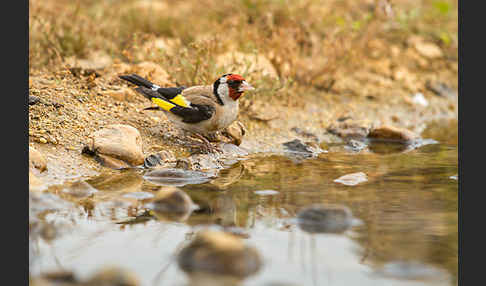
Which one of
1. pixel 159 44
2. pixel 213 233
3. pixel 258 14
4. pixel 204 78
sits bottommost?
pixel 213 233

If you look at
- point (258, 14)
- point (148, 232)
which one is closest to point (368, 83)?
point (258, 14)

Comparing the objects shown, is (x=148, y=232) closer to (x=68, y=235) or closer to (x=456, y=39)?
(x=68, y=235)

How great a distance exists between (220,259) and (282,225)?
0.99 m

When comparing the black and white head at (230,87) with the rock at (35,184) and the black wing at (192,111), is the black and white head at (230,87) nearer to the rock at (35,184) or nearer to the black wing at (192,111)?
the black wing at (192,111)

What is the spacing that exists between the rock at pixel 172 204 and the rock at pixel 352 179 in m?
1.51

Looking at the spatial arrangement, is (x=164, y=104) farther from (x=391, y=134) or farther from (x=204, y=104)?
(x=391, y=134)

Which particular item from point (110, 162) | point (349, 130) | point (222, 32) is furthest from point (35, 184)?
point (222, 32)

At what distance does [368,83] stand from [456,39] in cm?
232

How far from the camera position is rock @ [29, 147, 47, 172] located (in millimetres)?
4684

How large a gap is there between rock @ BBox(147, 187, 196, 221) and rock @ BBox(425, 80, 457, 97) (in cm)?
653

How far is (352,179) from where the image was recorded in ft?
16.6

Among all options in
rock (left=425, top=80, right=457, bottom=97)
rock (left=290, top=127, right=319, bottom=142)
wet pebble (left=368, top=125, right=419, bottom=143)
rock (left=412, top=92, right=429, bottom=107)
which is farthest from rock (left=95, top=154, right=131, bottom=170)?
rock (left=425, top=80, right=457, bottom=97)

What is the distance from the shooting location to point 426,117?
346 inches

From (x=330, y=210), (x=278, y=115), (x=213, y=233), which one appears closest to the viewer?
(x=213, y=233)
